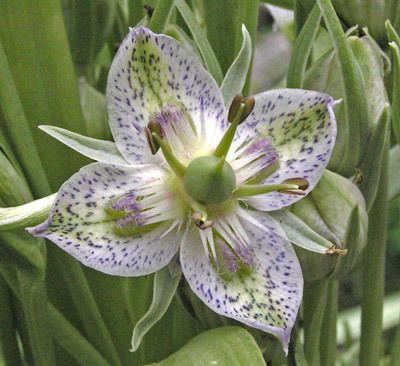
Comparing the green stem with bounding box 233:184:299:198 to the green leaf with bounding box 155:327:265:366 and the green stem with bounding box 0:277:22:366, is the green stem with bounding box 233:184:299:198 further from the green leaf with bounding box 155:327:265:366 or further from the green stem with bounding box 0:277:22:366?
the green stem with bounding box 0:277:22:366

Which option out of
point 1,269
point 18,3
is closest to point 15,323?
point 1,269

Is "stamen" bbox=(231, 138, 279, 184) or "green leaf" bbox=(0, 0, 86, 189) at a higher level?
"green leaf" bbox=(0, 0, 86, 189)

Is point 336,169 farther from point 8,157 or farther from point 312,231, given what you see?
point 8,157

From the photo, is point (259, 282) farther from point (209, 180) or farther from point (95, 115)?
point (95, 115)

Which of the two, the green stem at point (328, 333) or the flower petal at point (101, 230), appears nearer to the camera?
the flower petal at point (101, 230)

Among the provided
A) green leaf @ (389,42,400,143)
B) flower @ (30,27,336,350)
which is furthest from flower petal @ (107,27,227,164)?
green leaf @ (389,42,400,143)

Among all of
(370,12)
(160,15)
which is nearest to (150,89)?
(160,15)

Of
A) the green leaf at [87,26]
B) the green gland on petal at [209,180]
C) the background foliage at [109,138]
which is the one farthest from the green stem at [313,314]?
the green leaf at [87,26]

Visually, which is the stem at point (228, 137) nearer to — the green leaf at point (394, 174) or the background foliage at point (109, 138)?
the background foliage at point (109, 138)
